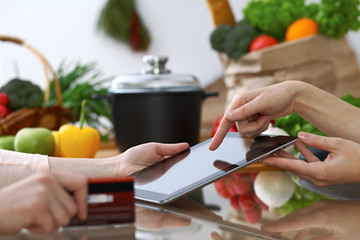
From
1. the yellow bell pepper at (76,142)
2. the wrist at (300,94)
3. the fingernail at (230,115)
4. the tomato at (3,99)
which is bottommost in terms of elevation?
the yellow bell pepper at (76,142)

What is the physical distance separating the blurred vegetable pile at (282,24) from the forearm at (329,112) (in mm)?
754

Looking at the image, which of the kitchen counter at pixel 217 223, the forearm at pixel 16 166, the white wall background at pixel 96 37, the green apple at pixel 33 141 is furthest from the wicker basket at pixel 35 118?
the white wall background at pixel 96 37

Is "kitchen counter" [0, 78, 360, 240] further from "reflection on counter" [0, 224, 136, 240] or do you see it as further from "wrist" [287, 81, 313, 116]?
"wrist" [287, 81, 313, 116]

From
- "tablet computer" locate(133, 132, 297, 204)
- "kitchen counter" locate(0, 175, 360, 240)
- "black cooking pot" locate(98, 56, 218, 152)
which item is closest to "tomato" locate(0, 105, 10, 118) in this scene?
"black cooking pot" locate(98, 56, 218, 152)

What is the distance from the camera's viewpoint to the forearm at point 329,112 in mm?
865

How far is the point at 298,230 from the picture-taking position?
53 centimetres

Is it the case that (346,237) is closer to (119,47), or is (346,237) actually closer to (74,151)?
(74,151)

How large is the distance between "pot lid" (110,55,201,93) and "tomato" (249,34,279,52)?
0.33 metres

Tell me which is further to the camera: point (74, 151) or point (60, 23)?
point (60, 23)

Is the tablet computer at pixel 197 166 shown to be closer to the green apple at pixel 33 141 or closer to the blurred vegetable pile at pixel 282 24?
the green apple at pixel 33 141

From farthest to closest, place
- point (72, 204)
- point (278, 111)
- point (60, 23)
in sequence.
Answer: point (60, 23)
point (278, 111)
point (72, 204)

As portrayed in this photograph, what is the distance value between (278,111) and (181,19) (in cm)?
198

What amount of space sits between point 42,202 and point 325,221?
338 mm

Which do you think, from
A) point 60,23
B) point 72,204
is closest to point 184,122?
point 72,204
